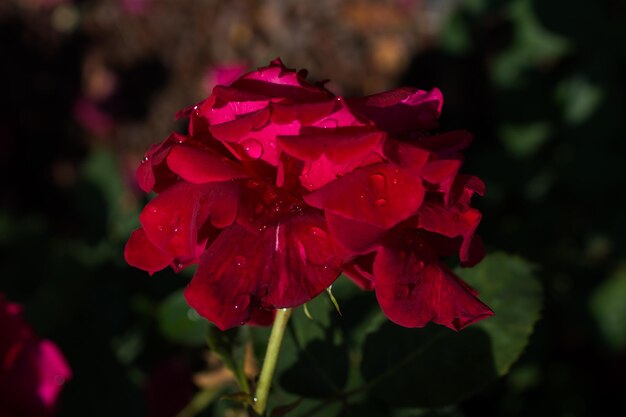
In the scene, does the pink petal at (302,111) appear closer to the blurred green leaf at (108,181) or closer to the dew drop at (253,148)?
Answer: the dew drop at (253,148)

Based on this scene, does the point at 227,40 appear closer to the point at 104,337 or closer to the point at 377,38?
the point at 377,38

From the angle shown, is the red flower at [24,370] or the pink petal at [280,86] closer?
the pink petal at [280,86]

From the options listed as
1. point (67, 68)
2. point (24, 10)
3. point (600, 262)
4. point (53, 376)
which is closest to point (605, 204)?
point (600, 262)

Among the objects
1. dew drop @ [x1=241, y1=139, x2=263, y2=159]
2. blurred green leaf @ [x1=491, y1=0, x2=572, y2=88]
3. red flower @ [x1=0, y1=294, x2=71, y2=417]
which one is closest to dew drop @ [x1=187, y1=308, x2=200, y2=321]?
red flower @ [x1=0, y1=294, x2=71, y2=417]

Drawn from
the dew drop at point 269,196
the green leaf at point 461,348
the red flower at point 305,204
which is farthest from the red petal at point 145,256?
the green leaf at point 461,348

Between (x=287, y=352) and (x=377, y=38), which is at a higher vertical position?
(x=287, y=352)

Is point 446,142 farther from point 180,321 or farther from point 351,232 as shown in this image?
point 180,321

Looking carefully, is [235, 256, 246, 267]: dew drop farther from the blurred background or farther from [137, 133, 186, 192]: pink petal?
the blurred background
